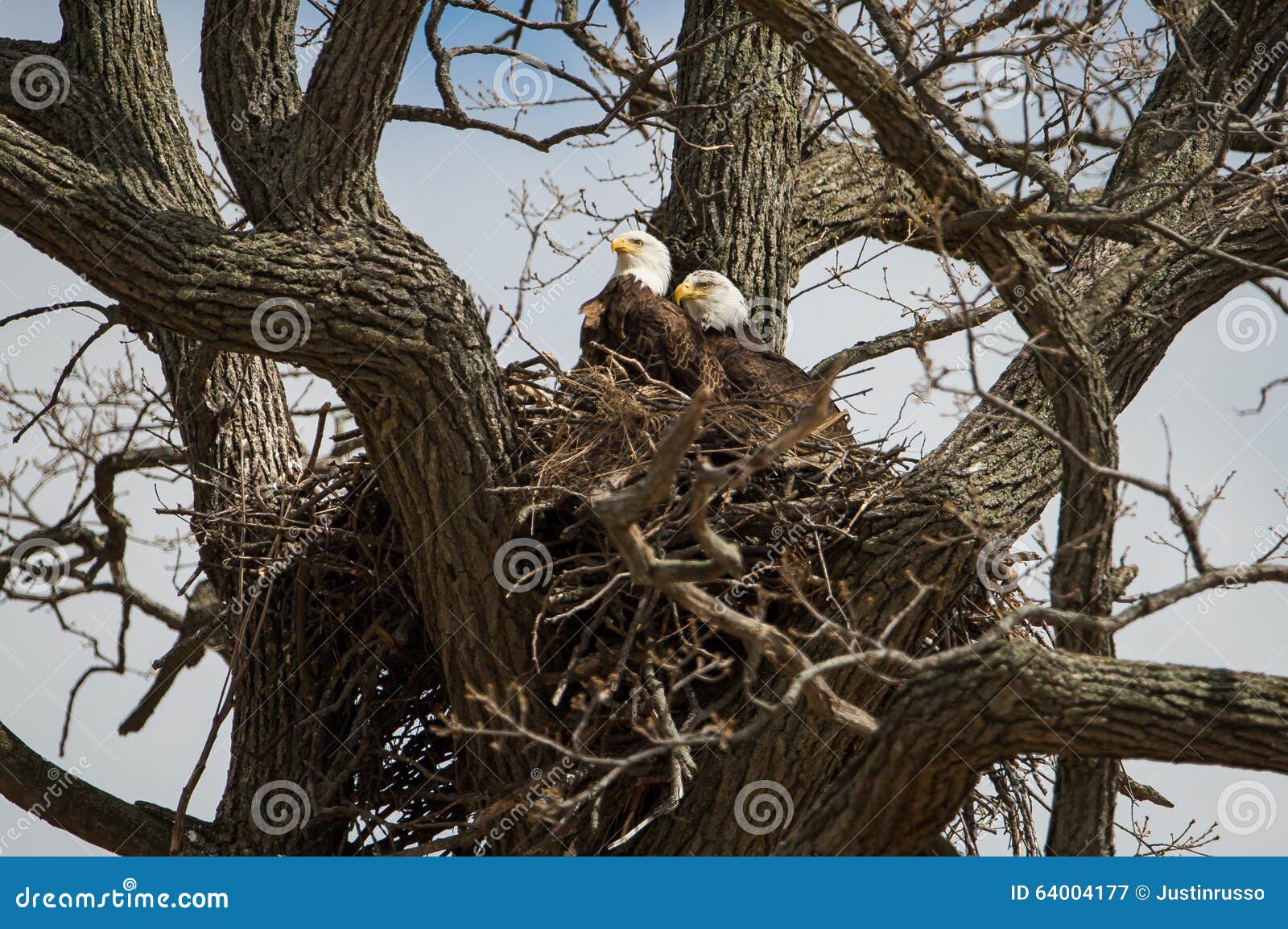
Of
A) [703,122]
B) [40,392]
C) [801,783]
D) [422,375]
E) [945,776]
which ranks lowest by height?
[945,776]

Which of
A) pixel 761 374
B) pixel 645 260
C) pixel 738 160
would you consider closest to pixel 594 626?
pixel 761 374

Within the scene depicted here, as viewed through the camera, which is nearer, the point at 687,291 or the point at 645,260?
the point at 687,291

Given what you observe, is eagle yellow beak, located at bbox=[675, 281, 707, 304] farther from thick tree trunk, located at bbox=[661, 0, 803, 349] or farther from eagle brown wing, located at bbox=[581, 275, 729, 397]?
thick tree trunk, located at bbox=[661, 0, 803, 349]

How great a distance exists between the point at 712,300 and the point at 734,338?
189mm

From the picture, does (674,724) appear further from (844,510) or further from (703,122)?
(703,122)

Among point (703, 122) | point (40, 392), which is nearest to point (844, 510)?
point (703, 122)

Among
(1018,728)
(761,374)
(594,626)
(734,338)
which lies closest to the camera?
(1018,728)

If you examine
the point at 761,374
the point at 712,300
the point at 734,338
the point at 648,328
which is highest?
the point at 712,300

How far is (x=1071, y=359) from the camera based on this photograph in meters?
3.68

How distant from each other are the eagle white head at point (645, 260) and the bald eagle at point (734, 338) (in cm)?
16

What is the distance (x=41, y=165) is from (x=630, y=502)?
7.68 ft

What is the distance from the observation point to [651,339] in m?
5.71

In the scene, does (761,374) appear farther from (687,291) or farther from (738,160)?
(738,160)

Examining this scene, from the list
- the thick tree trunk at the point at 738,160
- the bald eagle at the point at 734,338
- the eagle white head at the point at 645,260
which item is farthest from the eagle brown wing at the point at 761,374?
the eagle white head at the point at 645,260
